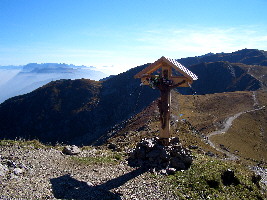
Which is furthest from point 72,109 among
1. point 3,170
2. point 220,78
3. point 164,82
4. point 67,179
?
point 67,179

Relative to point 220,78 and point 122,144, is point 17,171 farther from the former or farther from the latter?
point 220,78

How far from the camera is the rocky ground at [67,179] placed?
464 inches

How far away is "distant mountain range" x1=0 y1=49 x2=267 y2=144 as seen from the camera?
11238cm

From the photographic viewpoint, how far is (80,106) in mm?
131125

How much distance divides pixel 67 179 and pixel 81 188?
140 cm

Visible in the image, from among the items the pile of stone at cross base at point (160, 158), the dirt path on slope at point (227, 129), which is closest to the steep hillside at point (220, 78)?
the dirt path on slope at point (227, 129)

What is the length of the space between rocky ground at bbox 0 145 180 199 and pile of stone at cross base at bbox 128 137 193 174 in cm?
76

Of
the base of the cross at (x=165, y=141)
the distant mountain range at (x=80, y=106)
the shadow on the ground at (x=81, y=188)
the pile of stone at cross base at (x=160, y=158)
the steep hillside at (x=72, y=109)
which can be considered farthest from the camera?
the distant mountain range at (x=80, y=106)

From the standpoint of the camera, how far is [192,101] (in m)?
76.9

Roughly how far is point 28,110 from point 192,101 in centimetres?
9409

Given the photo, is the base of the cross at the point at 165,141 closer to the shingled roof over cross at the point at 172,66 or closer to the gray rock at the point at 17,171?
the shingled roof over cross at the point at 172,66

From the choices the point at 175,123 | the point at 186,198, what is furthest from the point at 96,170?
the point at 175,123

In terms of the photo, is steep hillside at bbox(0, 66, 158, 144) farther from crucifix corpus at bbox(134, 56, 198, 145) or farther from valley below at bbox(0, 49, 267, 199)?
crucifix corpus at bbox(134, 56, 198, 145)

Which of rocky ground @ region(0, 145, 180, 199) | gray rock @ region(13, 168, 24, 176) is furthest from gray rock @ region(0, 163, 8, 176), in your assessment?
gray rock @ region(13, 168, 24, 176)
